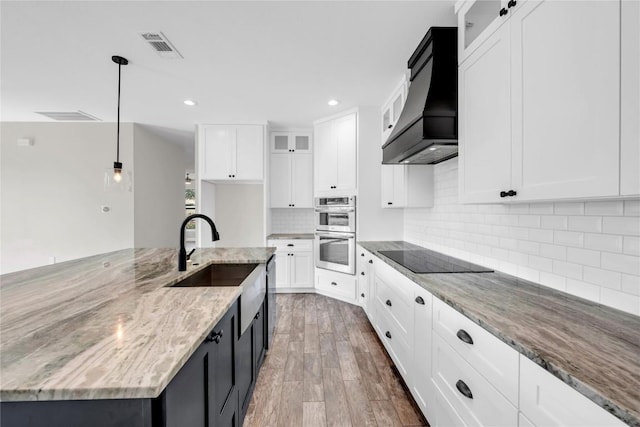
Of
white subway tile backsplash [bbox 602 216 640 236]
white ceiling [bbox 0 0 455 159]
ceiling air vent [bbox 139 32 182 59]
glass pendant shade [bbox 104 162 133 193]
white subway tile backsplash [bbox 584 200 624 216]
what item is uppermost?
white ceiling [bbox 0 0 455 159]

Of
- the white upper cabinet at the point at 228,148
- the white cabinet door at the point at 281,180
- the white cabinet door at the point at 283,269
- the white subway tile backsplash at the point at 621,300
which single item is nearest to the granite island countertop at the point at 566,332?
the white subway tile backsplash at the point at 621,300

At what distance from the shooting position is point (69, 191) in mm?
4152

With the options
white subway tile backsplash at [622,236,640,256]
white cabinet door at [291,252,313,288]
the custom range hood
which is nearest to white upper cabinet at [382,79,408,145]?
the custom range hood

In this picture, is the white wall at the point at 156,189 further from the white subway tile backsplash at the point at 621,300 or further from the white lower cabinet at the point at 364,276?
the white subway tile backsplash at the point at 621,300

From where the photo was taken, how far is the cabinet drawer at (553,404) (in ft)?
2.06

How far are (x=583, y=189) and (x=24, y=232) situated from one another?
20.8 feet

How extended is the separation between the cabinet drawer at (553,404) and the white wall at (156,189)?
503 cm

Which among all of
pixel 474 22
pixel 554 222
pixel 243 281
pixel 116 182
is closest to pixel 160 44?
pixel 116 182

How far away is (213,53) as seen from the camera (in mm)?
2314

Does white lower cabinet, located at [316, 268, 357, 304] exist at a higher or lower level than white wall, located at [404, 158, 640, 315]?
lower

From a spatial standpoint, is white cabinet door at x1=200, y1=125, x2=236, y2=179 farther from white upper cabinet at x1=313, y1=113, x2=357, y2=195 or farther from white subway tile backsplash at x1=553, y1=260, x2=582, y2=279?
white subway tile backsplash at x1=553, y1=260, x2=582, y2=279

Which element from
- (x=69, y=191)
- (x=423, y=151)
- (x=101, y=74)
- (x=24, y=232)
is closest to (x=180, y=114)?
(x=101, y=74)

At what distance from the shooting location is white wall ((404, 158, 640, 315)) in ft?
3.46

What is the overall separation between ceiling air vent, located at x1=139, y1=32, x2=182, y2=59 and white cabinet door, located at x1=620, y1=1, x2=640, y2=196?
8.67 feet
